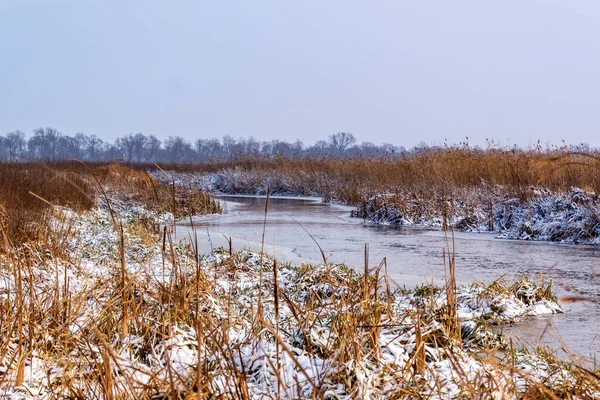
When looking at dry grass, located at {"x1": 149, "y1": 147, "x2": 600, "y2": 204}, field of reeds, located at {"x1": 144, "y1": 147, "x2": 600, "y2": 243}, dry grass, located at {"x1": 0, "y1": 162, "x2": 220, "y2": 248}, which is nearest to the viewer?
dry grass, located at {"x1": 0, "y1": 162, "x2": 220, "y2": 248}

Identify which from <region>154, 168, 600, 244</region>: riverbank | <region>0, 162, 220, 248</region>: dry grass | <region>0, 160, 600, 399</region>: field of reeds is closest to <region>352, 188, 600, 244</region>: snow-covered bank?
<region>154, 168, 600, 244</region>: riverbank

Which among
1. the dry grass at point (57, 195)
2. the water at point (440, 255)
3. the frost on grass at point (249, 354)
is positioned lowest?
the water at point (440, 255)

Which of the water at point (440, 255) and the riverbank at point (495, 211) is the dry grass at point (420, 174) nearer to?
the riverbank at point (495, 211)

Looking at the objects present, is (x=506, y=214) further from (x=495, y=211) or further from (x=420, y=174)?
(x=420, y=174)

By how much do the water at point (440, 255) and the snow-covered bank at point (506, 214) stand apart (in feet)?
1.85

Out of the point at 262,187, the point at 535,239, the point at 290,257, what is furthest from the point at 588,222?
the point at 262,187

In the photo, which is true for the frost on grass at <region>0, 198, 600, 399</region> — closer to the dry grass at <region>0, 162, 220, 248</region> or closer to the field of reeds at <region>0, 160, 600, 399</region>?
the field of reeds at <region>0, 160, 600, 399</region>

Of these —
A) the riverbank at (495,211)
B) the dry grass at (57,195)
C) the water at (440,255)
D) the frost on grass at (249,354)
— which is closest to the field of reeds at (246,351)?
the frost on grass at (249,354)

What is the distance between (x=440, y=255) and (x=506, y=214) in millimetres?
3944

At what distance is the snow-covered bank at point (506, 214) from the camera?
1058 cm

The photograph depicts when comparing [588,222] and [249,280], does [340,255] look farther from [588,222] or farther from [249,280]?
[588,222]

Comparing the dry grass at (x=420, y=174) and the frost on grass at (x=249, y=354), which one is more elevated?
the dry grass at (x=420, y=174)

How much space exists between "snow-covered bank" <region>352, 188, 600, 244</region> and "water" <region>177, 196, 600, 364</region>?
0.56 metres

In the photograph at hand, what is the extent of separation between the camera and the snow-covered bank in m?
10.6
